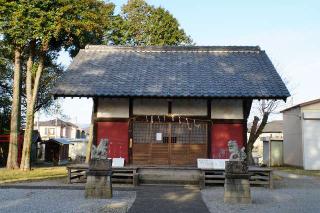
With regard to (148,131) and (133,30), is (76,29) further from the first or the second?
(133,30)

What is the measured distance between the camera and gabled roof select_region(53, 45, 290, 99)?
1469cm

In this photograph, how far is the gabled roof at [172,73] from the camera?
1469cm

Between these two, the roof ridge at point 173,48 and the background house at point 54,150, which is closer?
the roof ridge at point 173,48

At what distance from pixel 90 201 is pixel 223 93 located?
723cm

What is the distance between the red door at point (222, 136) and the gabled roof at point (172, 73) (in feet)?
4.93

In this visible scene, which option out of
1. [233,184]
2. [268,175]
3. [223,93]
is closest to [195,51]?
[223,93]

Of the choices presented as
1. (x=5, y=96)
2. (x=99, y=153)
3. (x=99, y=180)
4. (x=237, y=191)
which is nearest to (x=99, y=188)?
(x=99, y=180)

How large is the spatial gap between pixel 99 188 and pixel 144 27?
77.6ft

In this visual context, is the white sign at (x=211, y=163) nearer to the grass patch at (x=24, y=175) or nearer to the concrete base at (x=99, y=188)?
the concrete base at (x=99, y=188)

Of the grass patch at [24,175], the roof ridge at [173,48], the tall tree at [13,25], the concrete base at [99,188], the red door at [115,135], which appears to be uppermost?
the tall tree at [13,25]

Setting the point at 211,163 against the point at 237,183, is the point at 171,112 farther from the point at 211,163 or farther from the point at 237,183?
the point at 237,183

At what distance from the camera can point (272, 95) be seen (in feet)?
46.6

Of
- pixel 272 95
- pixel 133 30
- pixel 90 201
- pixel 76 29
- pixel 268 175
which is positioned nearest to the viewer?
pixel 90 201

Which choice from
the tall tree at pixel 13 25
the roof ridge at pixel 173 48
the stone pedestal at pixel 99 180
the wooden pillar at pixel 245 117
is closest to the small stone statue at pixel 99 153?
the stone pedestal at pixel 99 180
